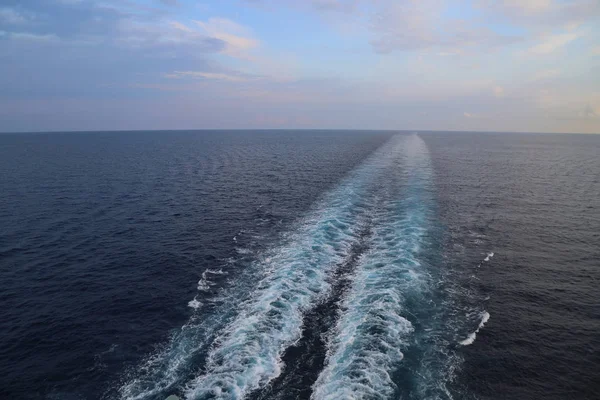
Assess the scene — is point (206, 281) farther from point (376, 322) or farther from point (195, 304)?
point (376, 322)

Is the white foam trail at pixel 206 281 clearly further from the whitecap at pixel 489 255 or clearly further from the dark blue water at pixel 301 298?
the whitecap at pixel 489 255

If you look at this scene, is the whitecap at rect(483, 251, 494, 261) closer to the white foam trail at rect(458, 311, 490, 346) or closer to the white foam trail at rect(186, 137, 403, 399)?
the white foam trail at rect(458, 311, 490, 346)

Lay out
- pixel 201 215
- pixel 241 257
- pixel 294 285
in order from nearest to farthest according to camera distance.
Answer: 1. pixel 294 285
2. pixel 241 257
3. pixel 201 215

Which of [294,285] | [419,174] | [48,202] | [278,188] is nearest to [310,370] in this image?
[294,285]

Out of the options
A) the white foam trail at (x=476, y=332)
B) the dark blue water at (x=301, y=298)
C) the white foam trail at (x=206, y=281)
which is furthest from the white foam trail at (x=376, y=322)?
the white foam trail at (x=206, y=281)

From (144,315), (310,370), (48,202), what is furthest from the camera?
(48,202)

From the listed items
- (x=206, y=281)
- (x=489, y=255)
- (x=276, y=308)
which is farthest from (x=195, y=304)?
(x=489, y=255)

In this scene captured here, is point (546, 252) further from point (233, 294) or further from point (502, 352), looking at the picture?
point (233, 294)
